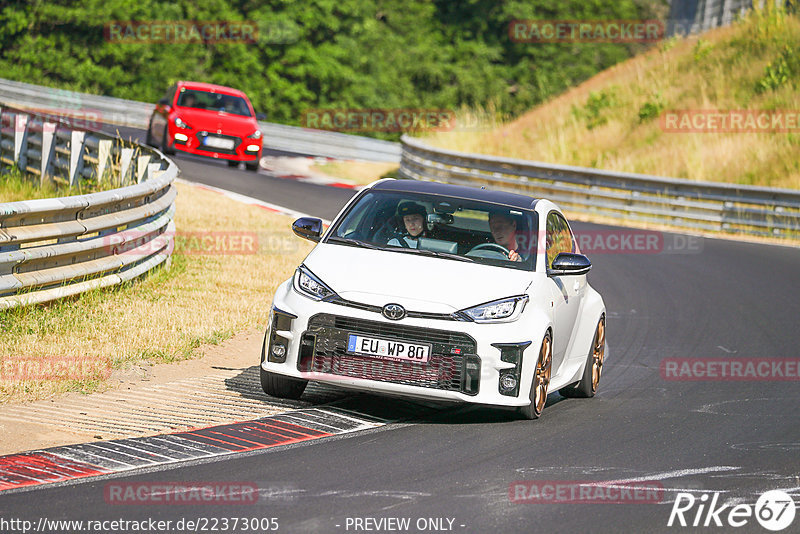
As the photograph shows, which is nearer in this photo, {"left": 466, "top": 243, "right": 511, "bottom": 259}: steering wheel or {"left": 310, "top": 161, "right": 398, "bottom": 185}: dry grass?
{"left": 466, "top": 243, "right": 511, "bottom": 259}: steering wheel

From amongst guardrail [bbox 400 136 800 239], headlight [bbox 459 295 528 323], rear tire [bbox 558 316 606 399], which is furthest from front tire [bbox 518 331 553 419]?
guardrail [bbox 400 136 800 239]

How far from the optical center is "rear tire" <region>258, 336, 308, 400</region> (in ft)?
27.4

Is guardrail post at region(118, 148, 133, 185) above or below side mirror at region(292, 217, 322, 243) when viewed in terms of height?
below

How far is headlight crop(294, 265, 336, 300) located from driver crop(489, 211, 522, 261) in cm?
143

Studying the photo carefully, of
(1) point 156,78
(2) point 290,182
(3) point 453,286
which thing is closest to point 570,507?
(3) point 453,286

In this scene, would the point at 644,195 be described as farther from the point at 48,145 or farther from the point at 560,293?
the point at 560,293

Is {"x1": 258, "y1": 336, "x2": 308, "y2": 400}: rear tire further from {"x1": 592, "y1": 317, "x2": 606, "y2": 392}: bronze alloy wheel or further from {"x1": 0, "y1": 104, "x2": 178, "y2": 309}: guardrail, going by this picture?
{"x1": 0, "y1": 104, "x2": 178, "y2": 309}: guardrail

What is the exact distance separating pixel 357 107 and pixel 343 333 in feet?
190

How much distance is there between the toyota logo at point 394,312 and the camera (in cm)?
777

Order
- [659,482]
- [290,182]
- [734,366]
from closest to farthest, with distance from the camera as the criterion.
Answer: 1. [659,482]
2. [734,366]
3. [290,182]

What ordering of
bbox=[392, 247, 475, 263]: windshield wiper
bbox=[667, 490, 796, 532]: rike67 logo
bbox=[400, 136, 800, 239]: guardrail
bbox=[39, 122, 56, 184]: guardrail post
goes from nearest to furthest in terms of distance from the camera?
bbox=[667, 490, 796, 532]: rike67 logo < bbox=[392, 247, 475, 263]: windshield wiper < bbox=[39, 122, 56, 184]: guardrail post < bbox=[400, 136, 800, 239]: guardrail

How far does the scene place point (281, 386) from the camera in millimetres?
8414

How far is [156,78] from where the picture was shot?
59438 millimetres

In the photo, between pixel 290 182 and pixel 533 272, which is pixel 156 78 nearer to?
pixel 290 182
